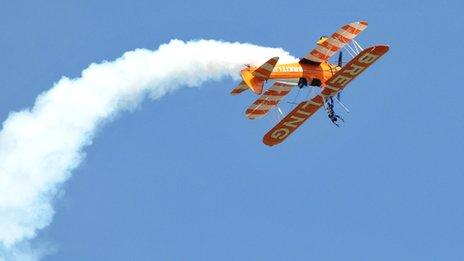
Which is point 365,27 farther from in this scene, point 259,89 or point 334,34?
point 259,89

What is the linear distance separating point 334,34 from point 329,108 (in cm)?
426

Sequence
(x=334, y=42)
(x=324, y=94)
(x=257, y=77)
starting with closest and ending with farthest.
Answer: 1. (x=257, y=77)
2. (x=324, y=94)
3. (x=334, y=42)

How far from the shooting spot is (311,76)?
7525cm

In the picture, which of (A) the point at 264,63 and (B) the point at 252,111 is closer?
(A) the point at 264,63

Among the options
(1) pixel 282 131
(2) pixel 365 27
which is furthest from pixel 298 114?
(2) pixel 365 27

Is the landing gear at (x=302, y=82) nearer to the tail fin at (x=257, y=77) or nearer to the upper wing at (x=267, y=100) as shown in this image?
the upper wing at (x=267, y=100)

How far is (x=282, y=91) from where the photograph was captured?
7769 centimetres

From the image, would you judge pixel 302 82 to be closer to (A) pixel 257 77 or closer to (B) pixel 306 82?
(B) pixel 306 82

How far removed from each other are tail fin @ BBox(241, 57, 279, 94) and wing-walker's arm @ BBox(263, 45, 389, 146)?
9.61 ft

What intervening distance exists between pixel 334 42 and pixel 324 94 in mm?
3116

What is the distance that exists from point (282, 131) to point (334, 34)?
633cm

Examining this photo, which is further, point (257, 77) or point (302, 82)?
point (302, 82)

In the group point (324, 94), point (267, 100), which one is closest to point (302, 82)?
point (324, 94)

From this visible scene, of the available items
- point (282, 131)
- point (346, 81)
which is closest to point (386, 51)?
point (346, 81)
